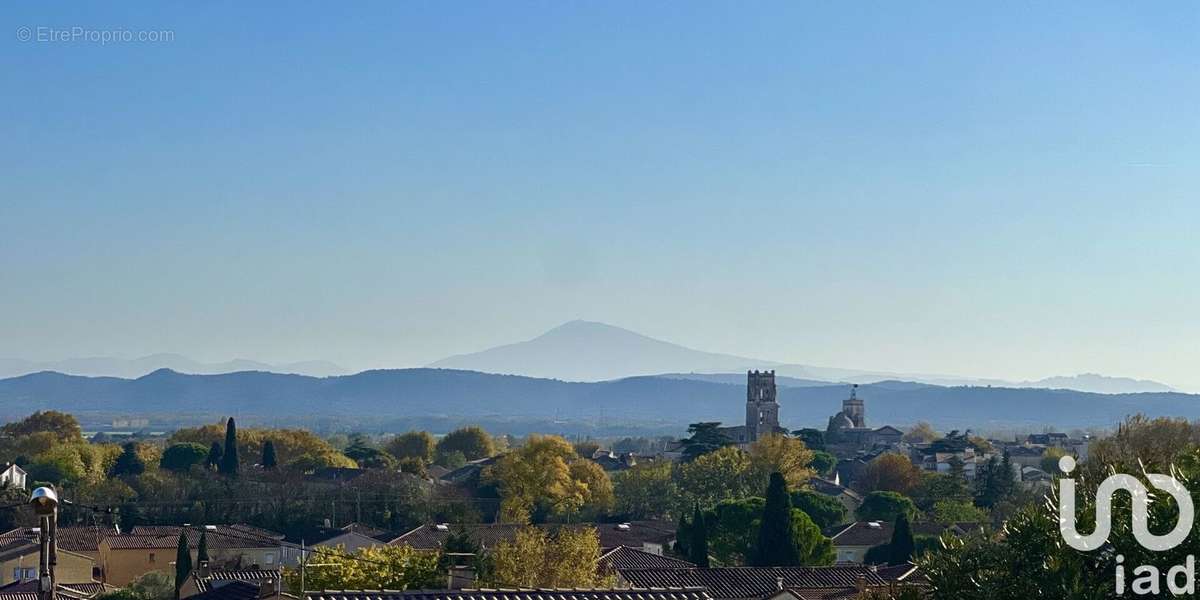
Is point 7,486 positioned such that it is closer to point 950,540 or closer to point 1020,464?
point 950,540

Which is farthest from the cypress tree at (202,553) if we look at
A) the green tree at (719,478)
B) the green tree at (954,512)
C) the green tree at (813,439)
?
the green tree at (813,439)

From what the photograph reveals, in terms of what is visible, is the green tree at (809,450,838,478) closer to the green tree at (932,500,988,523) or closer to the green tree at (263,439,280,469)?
the green tree at (263,439,280,469)

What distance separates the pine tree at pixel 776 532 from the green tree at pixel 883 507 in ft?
66.1

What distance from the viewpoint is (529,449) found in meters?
83.1

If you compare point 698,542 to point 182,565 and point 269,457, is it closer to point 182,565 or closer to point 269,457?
point 182,565

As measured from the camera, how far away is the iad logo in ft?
50.8

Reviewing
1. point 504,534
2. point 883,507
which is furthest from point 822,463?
point 504,534

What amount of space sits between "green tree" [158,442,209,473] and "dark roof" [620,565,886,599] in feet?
183

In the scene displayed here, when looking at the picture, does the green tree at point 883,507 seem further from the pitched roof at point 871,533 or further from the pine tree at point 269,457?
the pine tree at point 269,457

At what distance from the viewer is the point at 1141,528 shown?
15.7 meters

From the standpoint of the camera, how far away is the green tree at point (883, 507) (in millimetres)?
71312

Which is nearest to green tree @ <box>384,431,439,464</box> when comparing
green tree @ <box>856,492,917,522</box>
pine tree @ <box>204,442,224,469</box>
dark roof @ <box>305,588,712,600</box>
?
pine tree @ <box>204,442,224,469</box>

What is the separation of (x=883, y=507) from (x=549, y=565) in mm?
37050

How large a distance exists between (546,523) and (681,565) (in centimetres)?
2510
